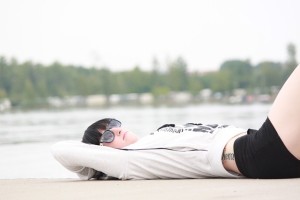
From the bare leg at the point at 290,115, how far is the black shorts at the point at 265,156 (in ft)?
0.12

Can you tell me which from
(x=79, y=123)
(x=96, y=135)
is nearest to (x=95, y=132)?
(x=96, y=135)

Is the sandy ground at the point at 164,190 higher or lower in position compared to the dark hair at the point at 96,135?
lower

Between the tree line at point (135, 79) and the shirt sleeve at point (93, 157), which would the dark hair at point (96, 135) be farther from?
the tree line at point (135, 79)

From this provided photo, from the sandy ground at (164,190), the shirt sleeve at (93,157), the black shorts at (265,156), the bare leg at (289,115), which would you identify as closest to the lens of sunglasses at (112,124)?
the shirt sleeve at (93,157)

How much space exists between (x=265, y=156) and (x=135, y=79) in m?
100

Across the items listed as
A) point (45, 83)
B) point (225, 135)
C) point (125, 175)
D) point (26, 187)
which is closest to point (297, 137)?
point (225, 135)

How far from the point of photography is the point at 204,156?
330 centimetres

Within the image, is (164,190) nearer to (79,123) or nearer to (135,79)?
(79,123)

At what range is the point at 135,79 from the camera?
103125 mm

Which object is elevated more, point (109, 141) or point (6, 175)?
point (109, 141)

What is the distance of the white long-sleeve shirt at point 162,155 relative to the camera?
10.9ft

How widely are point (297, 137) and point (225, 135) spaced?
470 millimetres

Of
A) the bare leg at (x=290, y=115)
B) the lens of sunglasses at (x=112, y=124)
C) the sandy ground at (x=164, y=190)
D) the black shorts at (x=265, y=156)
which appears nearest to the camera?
the sandy ground at (x=164, y=190)

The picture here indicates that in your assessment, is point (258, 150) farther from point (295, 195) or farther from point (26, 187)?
point (26, 187)
